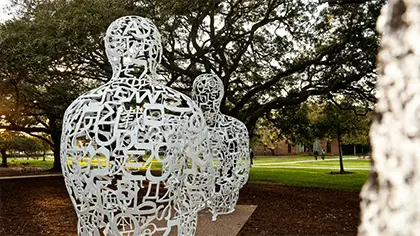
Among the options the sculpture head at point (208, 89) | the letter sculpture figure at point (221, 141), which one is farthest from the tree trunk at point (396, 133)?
the sculpture head at point (208, 89)

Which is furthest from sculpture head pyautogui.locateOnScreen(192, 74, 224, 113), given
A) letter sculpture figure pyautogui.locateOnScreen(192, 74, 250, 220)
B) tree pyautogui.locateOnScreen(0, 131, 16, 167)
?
tree pyautogui.locateOnScreen(0, 131, 16, 167)

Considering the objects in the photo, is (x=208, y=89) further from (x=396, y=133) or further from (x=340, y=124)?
(x=340, y=124)

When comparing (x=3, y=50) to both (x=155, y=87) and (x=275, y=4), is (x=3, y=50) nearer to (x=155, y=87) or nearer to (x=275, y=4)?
(x=155, y=87)

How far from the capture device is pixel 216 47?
40.9ft

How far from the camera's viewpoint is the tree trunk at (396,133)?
27.6 inches

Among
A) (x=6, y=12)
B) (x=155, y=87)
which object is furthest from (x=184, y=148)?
(x=6, y=12)

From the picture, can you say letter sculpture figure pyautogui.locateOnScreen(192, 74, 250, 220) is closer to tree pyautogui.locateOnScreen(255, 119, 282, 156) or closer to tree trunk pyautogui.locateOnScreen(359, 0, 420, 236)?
tree trunk pyautogui.locateOnScreen(359, 0, 420, 236)

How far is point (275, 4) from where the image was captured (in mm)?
13555

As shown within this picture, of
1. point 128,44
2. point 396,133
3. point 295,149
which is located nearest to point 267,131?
point 295,149

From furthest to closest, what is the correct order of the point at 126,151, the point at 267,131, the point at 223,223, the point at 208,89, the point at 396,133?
the point at 267,131
the point at 208,89
the point at 223,223
the point at 126,151
the point at 396,133

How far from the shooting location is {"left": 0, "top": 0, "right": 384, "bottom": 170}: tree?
9133 mm

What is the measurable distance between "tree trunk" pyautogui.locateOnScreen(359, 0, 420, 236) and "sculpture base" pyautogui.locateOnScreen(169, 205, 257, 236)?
Answer: 19.7 ft

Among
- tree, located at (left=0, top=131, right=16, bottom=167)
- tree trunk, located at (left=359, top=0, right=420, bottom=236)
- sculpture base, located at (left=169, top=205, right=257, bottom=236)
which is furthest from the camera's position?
tree, located at (left=0, top=131, right=16, bottom=167)

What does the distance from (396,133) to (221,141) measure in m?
6.93
